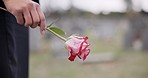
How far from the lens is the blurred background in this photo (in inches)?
171

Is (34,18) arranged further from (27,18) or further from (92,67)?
(92,67)

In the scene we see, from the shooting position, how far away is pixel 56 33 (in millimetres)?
729

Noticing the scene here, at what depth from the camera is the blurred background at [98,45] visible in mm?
4340

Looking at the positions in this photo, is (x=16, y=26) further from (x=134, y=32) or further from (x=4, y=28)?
(x=134, y=32)

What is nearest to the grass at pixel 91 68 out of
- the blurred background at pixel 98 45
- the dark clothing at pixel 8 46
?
the blurred background at pixel 98 45

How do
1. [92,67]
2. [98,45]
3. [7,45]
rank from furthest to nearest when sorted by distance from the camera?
1. [98,45]
2. [92,67]
3. [7,45]

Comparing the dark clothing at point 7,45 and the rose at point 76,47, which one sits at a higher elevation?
the rose at point 76,47

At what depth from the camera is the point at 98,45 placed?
6.92 meters

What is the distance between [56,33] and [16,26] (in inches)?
7.2

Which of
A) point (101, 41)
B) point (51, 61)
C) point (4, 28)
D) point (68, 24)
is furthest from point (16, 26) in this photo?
point (101, 41)

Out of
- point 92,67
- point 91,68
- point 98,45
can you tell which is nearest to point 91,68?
point 91,68

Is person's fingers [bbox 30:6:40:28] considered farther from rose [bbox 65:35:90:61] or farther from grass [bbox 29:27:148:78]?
grass [bbox 29:27:148:78]

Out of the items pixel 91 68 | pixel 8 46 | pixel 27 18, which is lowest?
pixel 91 68

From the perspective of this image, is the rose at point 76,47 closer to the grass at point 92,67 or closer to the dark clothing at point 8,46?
the dark clothing at point 8,46
